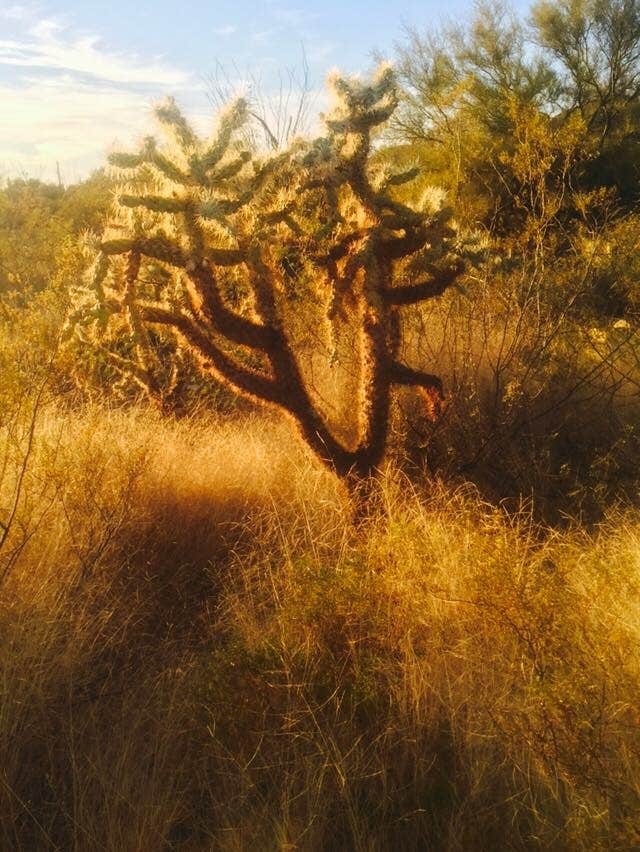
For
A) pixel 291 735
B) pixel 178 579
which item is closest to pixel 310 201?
pixel 178 579

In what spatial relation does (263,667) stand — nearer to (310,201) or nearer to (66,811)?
(66,811)

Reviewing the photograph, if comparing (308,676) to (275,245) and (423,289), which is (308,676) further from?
(275,245)

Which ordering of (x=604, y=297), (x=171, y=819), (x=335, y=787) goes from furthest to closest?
1. (x=604, y=297)
2. (x=335, y=787)
3. (x=171, y=819)

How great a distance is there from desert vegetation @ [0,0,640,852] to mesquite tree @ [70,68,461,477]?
0.08 feet

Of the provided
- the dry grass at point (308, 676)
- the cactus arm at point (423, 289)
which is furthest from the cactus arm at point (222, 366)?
the cactus arm at point (423, 289)

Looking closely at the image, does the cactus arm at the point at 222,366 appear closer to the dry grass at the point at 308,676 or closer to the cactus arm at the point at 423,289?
the dry grass at the point at 308,676

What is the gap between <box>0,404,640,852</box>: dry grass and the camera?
2908 mm

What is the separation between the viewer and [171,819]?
2.86 meters

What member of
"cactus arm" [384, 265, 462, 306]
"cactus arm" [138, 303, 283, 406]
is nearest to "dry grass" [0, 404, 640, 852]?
"cactus arm" [138, 303, 283, 406]

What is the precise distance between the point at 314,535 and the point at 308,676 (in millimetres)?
1663

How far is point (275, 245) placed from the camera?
6.06m

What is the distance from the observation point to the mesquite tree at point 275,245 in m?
4.97

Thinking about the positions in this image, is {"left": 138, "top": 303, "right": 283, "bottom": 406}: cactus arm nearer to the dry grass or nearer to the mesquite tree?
the mesquite tree

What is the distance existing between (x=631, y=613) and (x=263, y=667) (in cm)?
161
